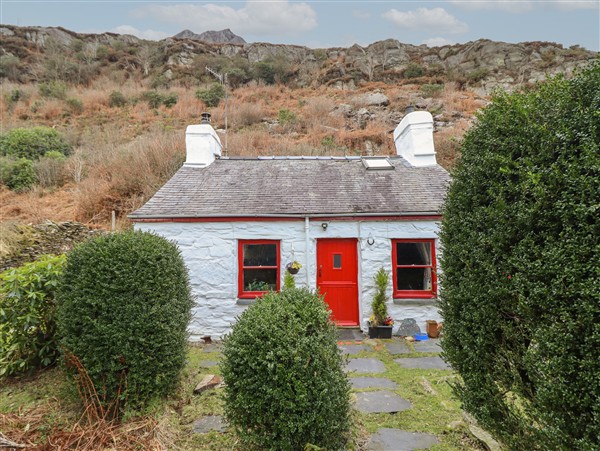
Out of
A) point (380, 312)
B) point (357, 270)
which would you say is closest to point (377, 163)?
point (357, 270)

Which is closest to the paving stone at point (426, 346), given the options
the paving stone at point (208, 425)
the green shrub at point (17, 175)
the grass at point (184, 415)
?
the grass at point (184, 415)

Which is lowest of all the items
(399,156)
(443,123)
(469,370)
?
(469,370)

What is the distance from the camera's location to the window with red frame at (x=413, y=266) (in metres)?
8.69

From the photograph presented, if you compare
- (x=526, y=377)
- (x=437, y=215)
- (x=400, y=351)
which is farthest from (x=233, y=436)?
(x=437, y=215)

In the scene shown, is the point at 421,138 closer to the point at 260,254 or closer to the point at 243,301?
the point at 260,254

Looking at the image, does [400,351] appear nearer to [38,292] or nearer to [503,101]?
[503,101]

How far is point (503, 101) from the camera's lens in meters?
3.14

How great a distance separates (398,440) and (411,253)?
18.0 feet

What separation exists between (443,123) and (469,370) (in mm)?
23965

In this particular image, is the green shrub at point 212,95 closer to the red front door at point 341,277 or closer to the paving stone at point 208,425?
the red front door at point 341,277

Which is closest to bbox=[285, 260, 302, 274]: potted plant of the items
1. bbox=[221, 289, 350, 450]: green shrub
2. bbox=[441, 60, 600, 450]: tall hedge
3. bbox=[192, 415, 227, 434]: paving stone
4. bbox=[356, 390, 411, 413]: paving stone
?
bbox=[356, 390, 411, 413]: paving stone

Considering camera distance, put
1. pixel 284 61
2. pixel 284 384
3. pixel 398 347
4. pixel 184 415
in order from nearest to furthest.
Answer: pixel 284 384
pixel 184 415
pixel 398 347
pixel 284 61

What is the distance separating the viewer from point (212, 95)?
28594mm

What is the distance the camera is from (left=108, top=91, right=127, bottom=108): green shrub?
27.7 m
